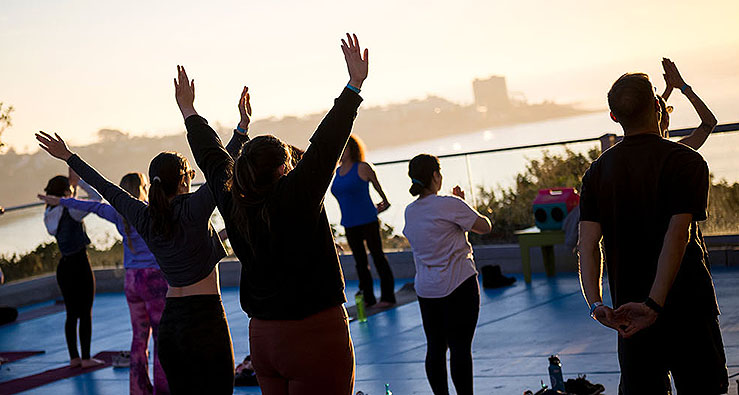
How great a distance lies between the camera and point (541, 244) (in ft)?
31.0

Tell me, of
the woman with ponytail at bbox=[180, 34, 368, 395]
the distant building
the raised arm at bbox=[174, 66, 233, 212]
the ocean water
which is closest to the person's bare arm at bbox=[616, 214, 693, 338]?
the woman with ponytail at bbox=[180, 34, 368, 395]

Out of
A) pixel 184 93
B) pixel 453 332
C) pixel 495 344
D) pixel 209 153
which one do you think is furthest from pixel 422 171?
pixel 495 344

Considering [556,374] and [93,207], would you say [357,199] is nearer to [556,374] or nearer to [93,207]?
[93,207]

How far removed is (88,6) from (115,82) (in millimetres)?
6931

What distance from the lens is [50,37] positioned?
2195 centimetres

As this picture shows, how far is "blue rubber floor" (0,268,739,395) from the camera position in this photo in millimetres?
5910

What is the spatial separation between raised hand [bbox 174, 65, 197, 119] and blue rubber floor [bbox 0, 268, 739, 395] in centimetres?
274

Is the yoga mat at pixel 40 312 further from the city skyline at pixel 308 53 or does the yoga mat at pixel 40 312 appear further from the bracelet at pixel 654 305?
the bracelet at pixel 654 305

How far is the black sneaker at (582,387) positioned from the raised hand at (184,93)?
2.57 meters

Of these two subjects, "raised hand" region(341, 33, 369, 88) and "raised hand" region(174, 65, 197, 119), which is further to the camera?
"raised hand" region(174, 65, 197, 119)

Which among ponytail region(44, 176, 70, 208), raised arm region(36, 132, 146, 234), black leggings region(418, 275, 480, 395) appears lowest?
black leggings region(418, 275, 480, 395)

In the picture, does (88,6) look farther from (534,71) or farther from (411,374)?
(534,71)

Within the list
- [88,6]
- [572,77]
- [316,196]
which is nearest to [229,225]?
[316,196]

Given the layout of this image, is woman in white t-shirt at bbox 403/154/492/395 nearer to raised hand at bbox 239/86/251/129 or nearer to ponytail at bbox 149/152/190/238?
raised hand at bbox 239/86/251/129
